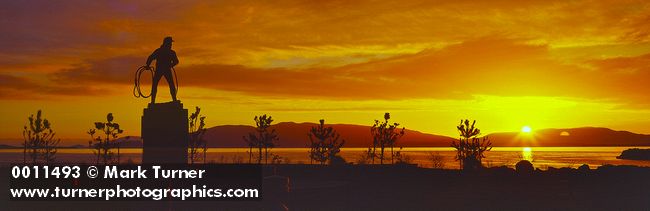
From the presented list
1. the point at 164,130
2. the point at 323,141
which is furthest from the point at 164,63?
the point at 323,141

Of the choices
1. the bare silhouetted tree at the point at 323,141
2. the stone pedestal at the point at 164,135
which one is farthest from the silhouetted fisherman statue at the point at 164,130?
the bare silhouetted tree at the point at 323,141

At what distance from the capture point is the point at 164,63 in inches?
792

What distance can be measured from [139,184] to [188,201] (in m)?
1.78

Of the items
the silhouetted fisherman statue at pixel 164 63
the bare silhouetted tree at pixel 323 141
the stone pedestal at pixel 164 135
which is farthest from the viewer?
the bare silhouetted tree at pixel 323 141

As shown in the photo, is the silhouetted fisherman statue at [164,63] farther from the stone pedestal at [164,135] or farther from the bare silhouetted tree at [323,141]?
the bare silhouetted tree at [323,141]

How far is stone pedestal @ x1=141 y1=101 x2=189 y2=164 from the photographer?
19594 mm

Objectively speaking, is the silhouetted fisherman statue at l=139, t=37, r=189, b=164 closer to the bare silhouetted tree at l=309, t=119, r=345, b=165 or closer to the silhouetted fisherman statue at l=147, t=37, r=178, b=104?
the silhouetted fisherman statue at l=147, t=37, r=178, b=104

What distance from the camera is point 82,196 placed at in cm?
1881

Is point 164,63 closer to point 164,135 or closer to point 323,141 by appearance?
point 164,135

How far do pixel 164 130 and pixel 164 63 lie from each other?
77.8 inches

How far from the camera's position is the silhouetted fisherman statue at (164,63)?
20.0 m

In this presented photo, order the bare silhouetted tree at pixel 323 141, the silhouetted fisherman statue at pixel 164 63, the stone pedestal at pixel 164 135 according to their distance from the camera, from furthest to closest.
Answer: the bare silhouetted tree at pixel 323 141, the silhouetted fisherman statue at pixel 164 63, the stone pedestal at pixel 164 135

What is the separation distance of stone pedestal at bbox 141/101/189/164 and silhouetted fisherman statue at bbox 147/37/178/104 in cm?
51

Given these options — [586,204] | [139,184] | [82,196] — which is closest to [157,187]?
[139,184]
